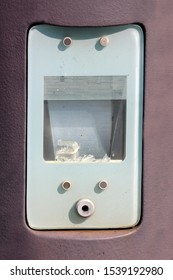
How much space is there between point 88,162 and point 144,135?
249 mm

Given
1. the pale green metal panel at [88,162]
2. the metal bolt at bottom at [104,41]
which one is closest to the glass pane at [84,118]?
the pale green metal panel at [88,162]

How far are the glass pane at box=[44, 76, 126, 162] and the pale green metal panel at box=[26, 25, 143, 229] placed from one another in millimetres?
15

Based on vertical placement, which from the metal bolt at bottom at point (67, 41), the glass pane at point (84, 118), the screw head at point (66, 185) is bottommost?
the screw head at point (66, 185)

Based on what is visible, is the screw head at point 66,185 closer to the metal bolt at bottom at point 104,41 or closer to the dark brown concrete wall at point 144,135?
the dark brown concrete wall at point 144,135

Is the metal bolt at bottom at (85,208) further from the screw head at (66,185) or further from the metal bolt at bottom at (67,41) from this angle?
the metal bolt at bottom at (67,41)

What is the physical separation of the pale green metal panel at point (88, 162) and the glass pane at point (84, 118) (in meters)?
0.01

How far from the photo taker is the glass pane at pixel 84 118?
2.10 meters

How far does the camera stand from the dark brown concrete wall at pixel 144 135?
2.02 meters

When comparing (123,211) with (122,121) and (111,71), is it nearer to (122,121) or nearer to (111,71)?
(122,121)

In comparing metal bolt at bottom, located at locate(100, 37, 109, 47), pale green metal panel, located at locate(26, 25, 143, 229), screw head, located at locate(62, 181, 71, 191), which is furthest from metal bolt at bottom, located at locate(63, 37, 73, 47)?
screw head, located at locate(62, 181, 71, 191)

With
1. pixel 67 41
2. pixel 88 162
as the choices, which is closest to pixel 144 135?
pixel 88 162

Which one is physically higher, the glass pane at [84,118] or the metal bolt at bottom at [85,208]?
the glass pane at [84,118]
